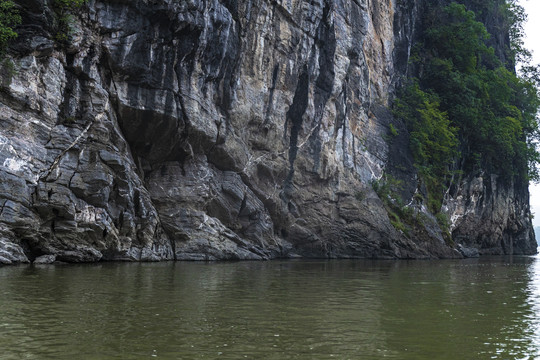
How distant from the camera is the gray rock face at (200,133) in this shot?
65.8ft

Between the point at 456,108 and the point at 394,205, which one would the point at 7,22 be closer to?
the point at 394,205

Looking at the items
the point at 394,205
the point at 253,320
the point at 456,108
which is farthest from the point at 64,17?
the point at 456,108

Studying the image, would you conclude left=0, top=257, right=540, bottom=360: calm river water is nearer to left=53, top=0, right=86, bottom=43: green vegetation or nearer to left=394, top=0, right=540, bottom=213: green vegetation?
left=53, top=0, right=86, bottom=43: green vegetation

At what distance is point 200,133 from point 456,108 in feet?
89.0

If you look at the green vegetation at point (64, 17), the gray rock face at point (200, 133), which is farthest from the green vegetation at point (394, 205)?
the green vegetation at point (64, 17)

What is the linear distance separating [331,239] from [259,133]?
27.1ft

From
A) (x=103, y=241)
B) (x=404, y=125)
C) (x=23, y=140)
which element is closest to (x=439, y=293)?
(x=103, y=241)

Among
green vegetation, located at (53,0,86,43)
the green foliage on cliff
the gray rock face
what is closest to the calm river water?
the gray rock face

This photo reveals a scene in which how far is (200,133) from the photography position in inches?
1069

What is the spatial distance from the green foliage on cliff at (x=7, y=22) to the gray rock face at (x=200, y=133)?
22.5 inches

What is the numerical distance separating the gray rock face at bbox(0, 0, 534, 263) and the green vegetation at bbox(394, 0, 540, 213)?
11.0 ft

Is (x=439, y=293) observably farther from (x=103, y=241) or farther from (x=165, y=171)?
(x=165, y=171)

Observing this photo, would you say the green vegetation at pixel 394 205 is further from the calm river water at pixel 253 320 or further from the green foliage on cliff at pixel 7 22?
the green foliage on cliff at pixel 7 22

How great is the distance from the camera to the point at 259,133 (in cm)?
3161
